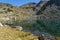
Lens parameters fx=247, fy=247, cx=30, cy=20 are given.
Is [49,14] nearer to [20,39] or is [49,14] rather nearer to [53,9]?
[53,9]

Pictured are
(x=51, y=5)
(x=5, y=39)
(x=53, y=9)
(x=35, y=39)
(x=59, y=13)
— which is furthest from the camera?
(x=51, y=5)

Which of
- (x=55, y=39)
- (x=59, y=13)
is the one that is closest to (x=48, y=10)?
(x=59, y=13)

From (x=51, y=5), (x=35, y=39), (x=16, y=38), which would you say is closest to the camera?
(x=16, y=38)

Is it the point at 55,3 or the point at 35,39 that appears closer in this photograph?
the point at 35,39

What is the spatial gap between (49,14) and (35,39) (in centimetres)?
8564

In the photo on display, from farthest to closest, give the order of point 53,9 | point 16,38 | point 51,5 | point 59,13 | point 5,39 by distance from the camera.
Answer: point 51,5, point 53,9, point 59,13, point 16,38, point 5,39

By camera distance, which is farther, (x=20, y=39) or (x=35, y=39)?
(x=35, y=39)

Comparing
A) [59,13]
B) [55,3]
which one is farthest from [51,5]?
[59,13]

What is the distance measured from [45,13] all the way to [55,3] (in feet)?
23.8

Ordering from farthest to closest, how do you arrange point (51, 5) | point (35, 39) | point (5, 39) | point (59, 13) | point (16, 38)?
point (51, 5), point (59, 13), point (35, 39), point (16, 38), point (5, 39)

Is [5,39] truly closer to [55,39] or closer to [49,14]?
[55,39]

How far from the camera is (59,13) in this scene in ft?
371

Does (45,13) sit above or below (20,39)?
below

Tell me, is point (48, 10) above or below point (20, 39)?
below
